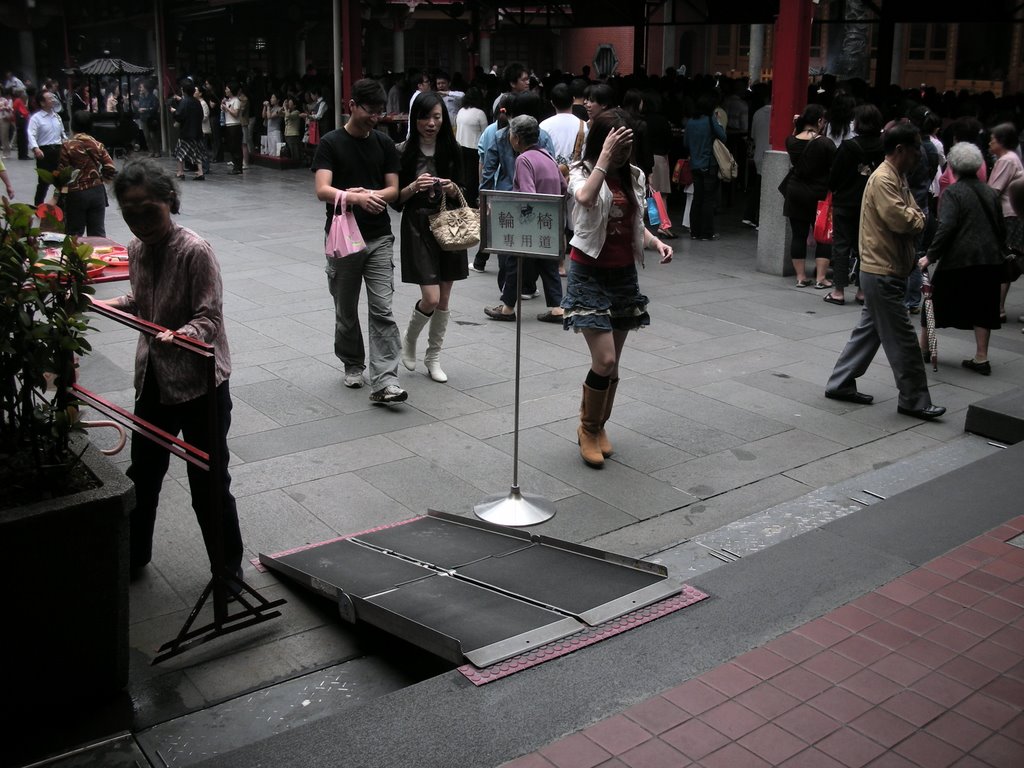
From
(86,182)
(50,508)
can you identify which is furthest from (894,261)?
(86,182)

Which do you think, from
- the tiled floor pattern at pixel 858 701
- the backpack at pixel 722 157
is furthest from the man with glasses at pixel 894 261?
the backpack at pixel 722 157

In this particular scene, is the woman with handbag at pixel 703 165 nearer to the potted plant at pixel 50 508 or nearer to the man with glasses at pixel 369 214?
the man with glasses at pixel 369 214

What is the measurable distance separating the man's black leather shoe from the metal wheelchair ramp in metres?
3.16

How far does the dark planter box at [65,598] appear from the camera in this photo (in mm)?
3283

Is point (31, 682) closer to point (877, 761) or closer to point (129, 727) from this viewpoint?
point (129, 727)

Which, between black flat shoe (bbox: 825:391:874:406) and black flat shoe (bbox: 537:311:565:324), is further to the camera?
black flat shoe (bbox: 537:311:565:324)

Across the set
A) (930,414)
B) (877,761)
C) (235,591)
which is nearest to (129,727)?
(235,591)

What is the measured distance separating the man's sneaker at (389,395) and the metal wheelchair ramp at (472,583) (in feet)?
5.92

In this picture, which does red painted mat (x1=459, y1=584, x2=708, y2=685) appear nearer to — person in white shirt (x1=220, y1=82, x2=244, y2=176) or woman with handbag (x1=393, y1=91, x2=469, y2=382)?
woman with handbag (x1=393, y1=91, x2=469, y2=382)

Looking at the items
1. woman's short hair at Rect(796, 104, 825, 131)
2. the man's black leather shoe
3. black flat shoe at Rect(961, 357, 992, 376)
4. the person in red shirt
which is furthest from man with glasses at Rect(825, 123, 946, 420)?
the person in red shirt

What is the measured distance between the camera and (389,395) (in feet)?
21.6

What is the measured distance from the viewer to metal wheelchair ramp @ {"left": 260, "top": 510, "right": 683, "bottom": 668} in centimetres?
379

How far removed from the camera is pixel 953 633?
3.94 metres

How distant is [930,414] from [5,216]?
5354 mm
